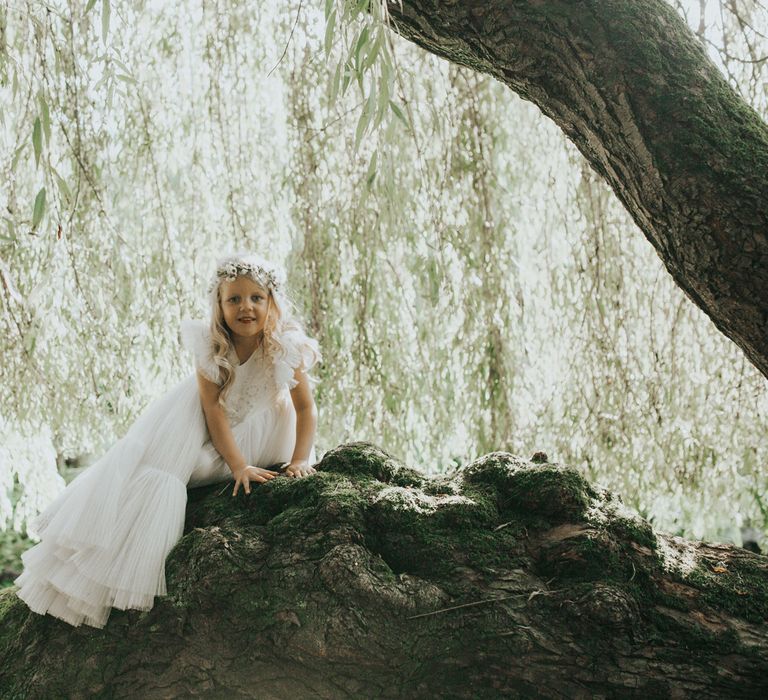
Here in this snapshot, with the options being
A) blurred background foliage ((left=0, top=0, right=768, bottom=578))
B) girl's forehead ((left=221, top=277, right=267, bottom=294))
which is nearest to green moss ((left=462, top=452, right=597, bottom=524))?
girl's forehead ((left=221, top=277, right=267, bottom=294))

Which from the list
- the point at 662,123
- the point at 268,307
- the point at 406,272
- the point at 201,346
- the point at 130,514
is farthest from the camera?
the point at 406,272

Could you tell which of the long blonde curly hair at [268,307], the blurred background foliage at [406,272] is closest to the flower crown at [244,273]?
the long blonde curly hair at [268,307]

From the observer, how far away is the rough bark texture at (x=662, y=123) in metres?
1.56

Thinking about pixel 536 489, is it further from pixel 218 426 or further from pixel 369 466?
pixel 218 426

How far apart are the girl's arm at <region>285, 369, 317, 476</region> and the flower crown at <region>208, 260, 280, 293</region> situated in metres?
0.29

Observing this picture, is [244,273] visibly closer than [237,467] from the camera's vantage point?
No

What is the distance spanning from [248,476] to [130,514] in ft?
0.92

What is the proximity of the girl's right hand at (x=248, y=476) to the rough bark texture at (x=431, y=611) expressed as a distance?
0.35 feet

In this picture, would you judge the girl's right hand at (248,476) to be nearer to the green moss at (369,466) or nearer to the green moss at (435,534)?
the green moss at (369,466)

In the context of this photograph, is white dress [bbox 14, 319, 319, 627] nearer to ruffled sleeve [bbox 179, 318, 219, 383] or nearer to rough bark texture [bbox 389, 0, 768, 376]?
ruffled sleeve [bbox 179, 318, 219, 383]

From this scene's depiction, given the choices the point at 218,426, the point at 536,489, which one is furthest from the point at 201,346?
the point at 536,489

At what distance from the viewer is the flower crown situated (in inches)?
95.5

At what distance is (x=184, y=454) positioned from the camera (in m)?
2.08

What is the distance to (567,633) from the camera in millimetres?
A: 1553
